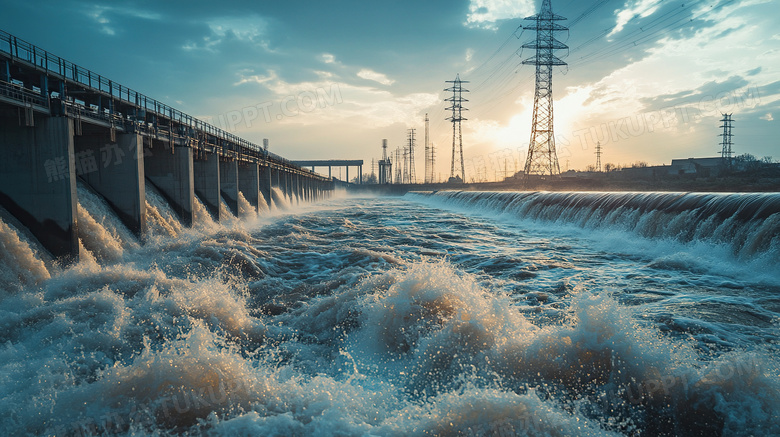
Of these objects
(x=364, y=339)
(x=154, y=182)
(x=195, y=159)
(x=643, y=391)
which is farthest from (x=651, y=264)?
(x=195, y=159)

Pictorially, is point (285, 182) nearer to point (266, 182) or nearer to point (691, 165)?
point (266, 182)

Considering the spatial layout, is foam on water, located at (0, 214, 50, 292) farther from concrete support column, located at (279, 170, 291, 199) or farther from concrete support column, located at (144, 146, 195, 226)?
concrete support column, located at (279, 170, 291, 199)

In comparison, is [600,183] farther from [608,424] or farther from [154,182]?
[608,424]

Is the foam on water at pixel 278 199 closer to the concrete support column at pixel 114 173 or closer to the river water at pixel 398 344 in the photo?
the concrete support column at pixel 114 173

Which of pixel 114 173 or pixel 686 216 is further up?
pixel 114 173

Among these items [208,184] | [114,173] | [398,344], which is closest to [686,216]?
[398,344]

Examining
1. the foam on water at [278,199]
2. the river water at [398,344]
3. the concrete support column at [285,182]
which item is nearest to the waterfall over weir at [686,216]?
the river water at [398,344]
